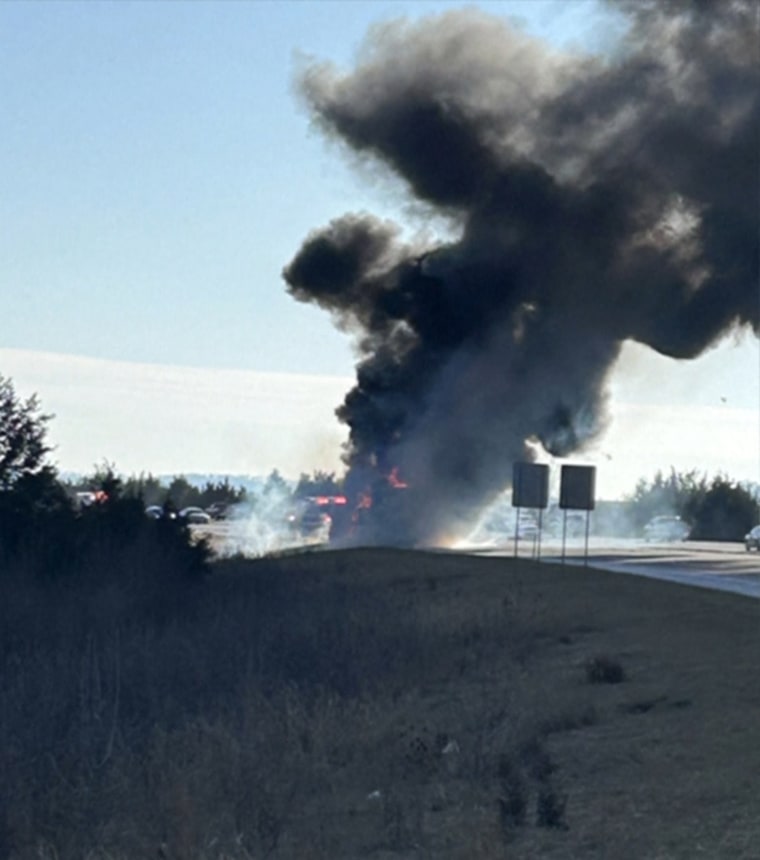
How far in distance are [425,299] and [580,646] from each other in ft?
160

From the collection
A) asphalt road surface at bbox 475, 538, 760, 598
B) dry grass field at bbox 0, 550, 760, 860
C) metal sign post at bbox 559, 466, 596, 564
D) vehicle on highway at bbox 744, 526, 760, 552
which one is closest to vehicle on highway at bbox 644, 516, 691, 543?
vehicle on highway at bbox 744, 526, 760, 552

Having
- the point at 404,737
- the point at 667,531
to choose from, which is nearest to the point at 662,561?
the point at 404,737

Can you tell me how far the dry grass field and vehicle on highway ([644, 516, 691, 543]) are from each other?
204 feet

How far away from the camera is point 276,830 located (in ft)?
55.6

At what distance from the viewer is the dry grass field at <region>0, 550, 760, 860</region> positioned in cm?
1579

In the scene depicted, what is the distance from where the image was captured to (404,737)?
21.0m

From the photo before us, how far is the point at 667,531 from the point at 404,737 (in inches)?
3141

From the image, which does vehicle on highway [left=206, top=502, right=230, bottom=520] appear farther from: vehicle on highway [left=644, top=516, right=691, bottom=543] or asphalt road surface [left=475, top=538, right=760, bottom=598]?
asphalt road surface [left=475, top=538, right=760, bottom=598]

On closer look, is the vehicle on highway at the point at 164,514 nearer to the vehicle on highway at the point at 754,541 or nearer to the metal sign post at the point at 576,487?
the metal sign post at the point at 576,487

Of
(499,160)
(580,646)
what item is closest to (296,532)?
(499,160)

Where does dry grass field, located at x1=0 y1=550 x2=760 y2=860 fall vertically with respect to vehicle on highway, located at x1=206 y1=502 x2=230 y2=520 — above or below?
below

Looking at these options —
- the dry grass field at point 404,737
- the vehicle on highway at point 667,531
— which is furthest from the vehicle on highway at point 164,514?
the vehicle on highway at point 667,531

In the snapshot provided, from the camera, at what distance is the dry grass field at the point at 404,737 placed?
15.8m

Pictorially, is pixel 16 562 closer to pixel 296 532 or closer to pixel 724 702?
pixel 724 702
